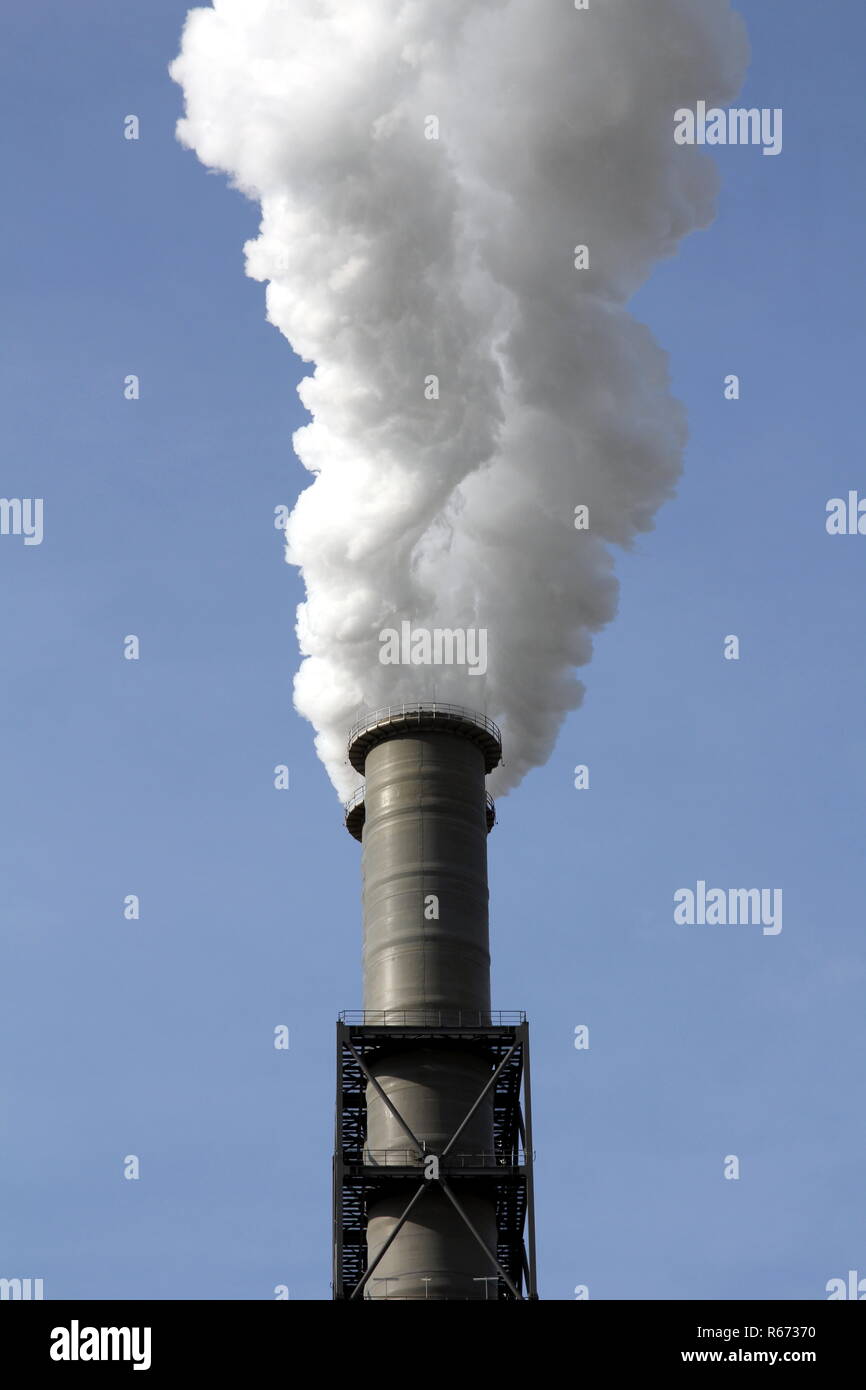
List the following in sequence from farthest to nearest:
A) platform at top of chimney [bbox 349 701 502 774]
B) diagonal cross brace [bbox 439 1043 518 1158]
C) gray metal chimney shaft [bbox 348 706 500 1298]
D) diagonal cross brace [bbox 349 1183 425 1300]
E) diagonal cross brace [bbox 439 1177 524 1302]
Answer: platform at top of chimney [bbox 349 701 502 774] < diagonal cross brace [bbox 439 1043 518 1158] < gray metal chimney shaft [bbox 348 706 500 1298] < diagonal cross brace [bbox 349 1183 425 1300] < diagonal cross brace [bbox 439 1177 524 1302]

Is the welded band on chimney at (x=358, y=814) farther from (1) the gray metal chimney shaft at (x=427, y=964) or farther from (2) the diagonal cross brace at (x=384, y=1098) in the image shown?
(2) the diagonal cross brace at (x=384, y=1098)

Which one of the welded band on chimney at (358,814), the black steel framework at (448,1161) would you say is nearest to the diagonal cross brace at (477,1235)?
the black steel framework at (448,1161)

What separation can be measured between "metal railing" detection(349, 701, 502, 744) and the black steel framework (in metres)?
9.12

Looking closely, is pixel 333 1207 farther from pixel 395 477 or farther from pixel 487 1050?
pixel 395 477

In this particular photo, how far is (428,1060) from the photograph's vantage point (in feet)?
209

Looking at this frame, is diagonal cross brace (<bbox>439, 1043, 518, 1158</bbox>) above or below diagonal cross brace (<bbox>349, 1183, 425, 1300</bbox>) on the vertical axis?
above

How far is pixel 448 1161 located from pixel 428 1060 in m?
2.96

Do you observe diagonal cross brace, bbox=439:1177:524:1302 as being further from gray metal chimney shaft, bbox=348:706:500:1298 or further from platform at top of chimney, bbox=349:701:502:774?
platform at top of chimney, bbox=349:701:502:774

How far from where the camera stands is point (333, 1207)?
6256 cm

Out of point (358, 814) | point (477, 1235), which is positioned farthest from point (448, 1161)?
point (358, 814)

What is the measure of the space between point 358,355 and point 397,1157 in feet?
79.7

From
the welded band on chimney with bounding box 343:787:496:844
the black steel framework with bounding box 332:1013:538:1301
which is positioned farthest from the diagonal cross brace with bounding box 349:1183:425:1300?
the welded band on chimney with bounding box 343:787:496:844

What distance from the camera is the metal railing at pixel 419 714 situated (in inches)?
2677

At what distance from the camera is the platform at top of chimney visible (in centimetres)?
6800
